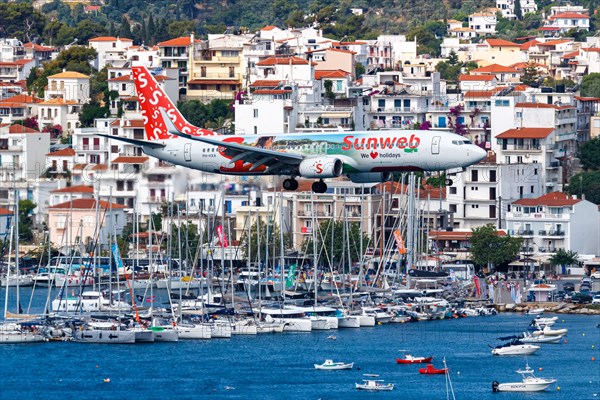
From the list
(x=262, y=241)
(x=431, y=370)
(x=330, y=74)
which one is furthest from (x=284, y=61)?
(x=431, y=370)

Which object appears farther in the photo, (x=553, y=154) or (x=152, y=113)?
(x=553, y=154)

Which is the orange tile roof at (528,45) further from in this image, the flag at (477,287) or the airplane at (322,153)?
the airplane at (322,153)

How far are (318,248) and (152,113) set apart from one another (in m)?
48.0

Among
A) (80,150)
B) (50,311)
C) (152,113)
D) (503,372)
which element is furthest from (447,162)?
(80,150)

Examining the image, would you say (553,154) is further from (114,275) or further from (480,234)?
(114,275)

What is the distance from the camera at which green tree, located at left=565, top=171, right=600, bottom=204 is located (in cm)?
13062

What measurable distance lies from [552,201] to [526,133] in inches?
424

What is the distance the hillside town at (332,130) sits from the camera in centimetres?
12069

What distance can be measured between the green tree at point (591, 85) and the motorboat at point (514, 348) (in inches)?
2264

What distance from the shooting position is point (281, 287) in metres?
110

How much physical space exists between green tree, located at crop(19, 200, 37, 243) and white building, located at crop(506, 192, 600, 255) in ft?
92.6

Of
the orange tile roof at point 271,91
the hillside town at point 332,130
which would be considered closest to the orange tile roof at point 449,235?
the hillside town at point 332,130

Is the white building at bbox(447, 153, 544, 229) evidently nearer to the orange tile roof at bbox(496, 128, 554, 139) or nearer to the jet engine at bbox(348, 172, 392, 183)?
the orange tile roof at bbox(496, 128, 554, 139)

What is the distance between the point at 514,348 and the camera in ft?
325
